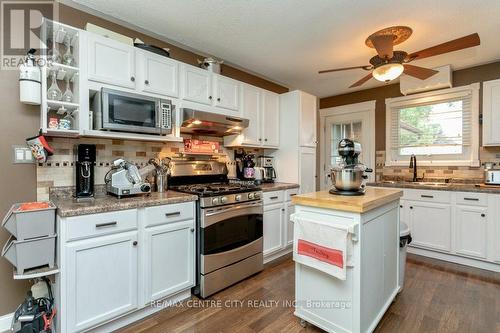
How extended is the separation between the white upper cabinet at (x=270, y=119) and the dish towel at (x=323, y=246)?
6.02 ft

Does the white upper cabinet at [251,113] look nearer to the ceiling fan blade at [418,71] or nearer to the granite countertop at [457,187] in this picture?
the ceiling fan blade at [418,71]

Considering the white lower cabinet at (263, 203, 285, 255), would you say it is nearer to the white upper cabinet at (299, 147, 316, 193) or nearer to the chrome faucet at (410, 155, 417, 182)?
the white upper cabinet at (299, 147, 316, 193)

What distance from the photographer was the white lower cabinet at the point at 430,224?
3080 millimetres

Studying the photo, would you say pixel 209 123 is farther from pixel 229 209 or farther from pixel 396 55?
pixel 396 55

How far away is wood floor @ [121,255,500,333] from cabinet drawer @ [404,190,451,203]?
88cm

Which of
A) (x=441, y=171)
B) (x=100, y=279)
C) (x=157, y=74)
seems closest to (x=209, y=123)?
(x=157, y=74)

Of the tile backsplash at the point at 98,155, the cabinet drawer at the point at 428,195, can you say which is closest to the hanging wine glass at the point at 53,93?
the tile backsplash at the point at 98,155

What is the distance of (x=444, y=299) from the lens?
222cm

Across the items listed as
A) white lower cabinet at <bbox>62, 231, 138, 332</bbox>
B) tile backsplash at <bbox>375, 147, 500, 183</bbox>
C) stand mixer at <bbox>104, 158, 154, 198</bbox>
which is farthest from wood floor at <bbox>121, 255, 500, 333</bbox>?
tile backsplash at <bbox>375, 147, 500, 183</bbox>

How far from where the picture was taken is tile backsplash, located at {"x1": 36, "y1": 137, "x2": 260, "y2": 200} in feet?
6.55

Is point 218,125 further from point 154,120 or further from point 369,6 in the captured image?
point 369,6

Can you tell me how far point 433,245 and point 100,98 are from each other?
4.03m

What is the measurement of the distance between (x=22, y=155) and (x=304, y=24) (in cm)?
262

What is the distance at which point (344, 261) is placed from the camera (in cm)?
154
